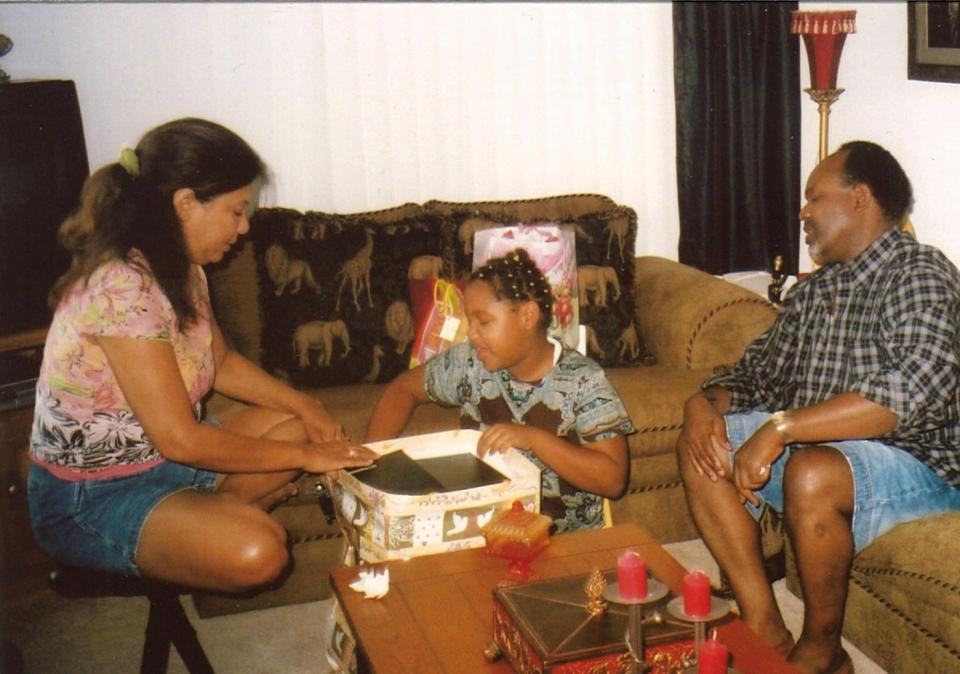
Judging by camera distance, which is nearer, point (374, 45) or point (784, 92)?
point (374, 45)

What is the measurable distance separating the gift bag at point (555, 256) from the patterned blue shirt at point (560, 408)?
0.55 m

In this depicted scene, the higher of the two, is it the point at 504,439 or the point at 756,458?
the point at 504,439

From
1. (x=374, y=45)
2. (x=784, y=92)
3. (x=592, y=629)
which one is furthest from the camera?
(x=784, y=92)

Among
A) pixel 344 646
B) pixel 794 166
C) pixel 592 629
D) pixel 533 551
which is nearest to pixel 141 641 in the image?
pixel 344 646

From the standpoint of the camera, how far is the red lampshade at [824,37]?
3033mm

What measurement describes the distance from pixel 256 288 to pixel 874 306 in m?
1.69

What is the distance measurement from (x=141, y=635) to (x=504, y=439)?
124 cm

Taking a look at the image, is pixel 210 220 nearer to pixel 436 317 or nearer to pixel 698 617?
pixel 436 317

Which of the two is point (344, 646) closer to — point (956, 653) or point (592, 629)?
point (592, 629)

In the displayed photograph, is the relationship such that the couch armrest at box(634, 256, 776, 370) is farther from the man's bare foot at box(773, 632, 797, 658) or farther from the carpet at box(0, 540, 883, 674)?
the man's bare foot at box(773, 632, 797, 658)

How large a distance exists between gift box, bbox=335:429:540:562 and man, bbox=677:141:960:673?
23.4 inches

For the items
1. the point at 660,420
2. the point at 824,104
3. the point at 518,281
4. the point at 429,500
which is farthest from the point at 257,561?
the point at 824,104

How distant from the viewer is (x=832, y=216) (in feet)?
7.27

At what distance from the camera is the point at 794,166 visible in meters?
3.69
